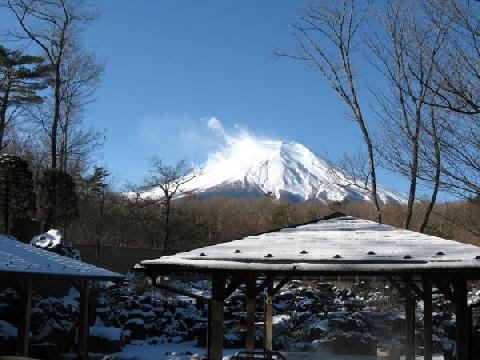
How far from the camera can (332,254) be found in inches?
274

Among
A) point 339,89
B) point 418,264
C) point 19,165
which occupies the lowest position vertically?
point 418,264

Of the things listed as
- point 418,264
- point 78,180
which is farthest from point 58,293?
point 78,180

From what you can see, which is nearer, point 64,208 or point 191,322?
point 191,322

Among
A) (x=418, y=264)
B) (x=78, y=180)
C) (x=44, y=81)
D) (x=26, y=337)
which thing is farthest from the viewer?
(x=78, y=180)

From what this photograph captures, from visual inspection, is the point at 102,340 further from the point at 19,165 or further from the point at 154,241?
the point at 154,241

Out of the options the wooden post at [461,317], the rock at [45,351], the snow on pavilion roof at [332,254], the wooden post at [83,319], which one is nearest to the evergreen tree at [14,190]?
the rock at [45,351]

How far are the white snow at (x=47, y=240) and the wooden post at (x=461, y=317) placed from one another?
13.7 meters

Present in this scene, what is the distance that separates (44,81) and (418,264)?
23.4 metres

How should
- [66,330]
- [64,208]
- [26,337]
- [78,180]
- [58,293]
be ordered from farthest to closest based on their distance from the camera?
[78,180], [64,208], [58,293], [66,330], [26,337]

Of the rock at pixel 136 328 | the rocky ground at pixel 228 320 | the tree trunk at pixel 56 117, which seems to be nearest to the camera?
the rocky ground at pixel 228 320

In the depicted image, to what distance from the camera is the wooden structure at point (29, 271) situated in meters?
10.5

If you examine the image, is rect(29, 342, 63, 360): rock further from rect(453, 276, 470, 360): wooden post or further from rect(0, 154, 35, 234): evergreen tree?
rect(453, 276, 470, 360): wooden post

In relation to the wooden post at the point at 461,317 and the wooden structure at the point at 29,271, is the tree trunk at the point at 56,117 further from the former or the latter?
the wooden post at the point at 461,317

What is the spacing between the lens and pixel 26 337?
38.3 ft
